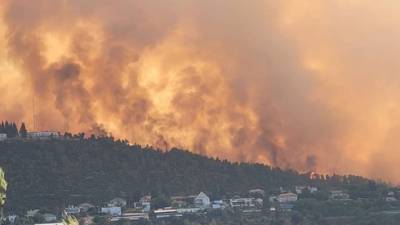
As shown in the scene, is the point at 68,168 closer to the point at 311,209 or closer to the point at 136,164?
the point at 136,164

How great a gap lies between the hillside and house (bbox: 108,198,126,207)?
521mm

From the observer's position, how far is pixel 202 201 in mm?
89375

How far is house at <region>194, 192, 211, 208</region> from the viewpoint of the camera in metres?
88.4

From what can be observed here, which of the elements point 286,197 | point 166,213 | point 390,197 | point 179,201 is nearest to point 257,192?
point 286,197

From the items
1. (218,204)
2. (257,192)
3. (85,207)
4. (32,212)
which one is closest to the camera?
(32,212)

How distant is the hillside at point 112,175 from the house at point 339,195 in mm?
1015

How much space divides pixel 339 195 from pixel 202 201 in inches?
428

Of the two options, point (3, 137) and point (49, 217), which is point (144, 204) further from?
point (3, 137)

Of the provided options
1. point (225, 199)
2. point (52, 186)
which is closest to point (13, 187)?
point (52, 186)

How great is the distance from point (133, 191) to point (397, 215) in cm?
1749

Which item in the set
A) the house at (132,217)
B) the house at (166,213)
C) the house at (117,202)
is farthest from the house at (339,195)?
the house at (132,217)

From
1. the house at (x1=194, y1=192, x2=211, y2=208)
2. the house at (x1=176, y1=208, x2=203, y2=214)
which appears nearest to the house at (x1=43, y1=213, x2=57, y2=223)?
the house at (x1=176, y1=208, x2=203, y2=214)

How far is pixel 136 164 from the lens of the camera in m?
94.5

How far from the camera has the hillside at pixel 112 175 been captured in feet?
292
